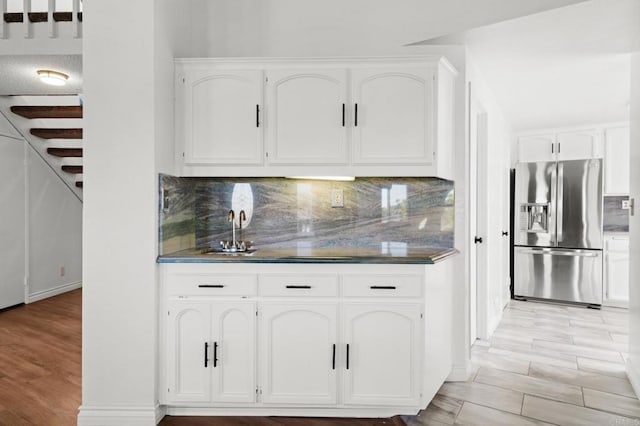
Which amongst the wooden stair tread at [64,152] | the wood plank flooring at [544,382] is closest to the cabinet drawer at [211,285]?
the wood plank flooring at [544,382]

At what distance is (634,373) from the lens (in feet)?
10.0

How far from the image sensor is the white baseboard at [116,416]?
251 cm

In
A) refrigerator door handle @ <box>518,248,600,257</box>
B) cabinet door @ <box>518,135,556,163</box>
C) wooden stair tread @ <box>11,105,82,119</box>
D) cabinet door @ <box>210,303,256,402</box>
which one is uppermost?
wooden stair tread @ <box>11,105,82,119</box>

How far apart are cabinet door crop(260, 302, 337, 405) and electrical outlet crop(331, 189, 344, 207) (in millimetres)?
891

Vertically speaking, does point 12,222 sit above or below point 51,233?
above

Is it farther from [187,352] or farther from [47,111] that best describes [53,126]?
[187,352]

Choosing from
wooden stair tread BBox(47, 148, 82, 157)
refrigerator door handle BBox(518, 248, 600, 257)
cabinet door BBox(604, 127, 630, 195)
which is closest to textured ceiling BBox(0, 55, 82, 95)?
wooden stair tread BBox(47, 148, 82, 157)

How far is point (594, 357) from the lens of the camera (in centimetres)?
367

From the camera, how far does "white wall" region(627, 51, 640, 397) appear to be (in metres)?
2.96

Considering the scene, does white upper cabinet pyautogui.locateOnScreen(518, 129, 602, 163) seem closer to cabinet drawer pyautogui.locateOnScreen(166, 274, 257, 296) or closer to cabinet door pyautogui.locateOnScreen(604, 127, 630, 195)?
cabinet door pyautogui.locateOnScreen(604, 127, 630, 195)

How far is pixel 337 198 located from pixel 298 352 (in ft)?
3.70

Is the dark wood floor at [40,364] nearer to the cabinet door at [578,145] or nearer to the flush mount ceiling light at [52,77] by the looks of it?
the flush mount ceiling light at [52,77]

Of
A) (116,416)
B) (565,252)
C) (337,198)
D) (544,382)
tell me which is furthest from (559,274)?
(116,416)

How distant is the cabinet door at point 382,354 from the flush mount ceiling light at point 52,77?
305 cm
